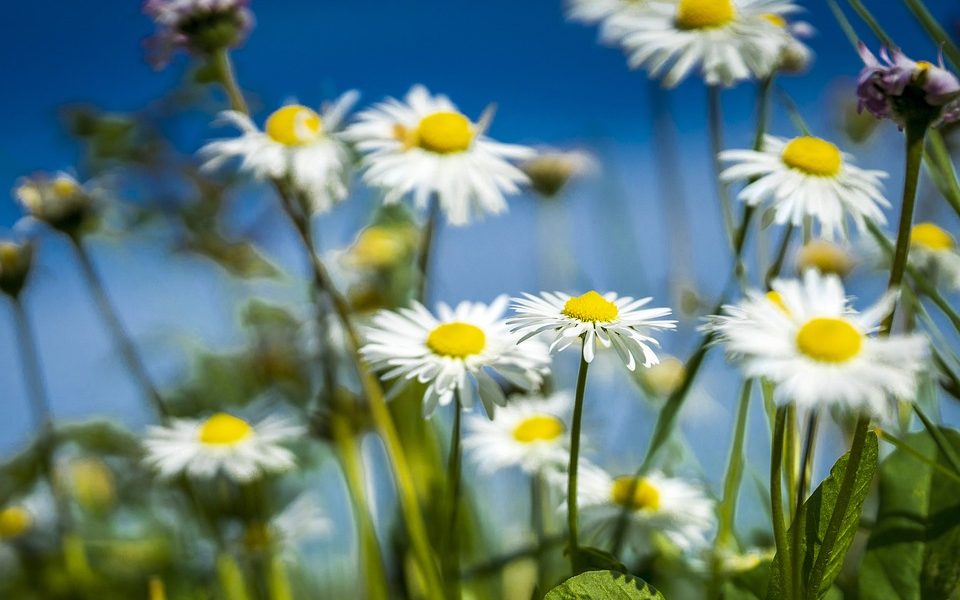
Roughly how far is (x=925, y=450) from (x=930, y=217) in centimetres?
41

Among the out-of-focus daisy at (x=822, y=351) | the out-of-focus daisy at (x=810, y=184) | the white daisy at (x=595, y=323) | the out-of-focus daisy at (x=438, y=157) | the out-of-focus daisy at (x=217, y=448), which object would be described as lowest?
the out-of-focus daisy at (x=217, y=448)

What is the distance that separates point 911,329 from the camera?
0.55 meters

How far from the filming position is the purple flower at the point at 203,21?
1.90ft

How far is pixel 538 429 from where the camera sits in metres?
0.62

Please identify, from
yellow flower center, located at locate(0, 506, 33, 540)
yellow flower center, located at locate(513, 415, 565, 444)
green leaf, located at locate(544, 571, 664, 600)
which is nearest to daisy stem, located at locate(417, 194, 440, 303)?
yellow flower center, located at locate(513, 415, 565, 444)

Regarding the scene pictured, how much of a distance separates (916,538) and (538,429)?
0.24 metres

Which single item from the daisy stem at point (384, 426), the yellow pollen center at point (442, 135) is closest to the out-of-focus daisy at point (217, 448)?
the daisy stem at point (384, 426)

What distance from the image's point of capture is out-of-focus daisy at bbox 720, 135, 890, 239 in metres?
0.43

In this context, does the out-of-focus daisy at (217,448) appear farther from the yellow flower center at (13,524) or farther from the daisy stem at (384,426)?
the yellow flower center at (13,524)

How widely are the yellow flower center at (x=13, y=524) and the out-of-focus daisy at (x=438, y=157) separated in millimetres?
527

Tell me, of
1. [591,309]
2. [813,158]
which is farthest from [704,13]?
[591,309]

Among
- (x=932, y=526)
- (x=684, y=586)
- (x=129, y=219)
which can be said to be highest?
(x=129, y=219)

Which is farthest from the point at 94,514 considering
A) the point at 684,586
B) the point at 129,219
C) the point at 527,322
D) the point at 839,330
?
the point at 839,330

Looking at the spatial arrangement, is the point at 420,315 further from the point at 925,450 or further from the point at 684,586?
the point at 684,586
